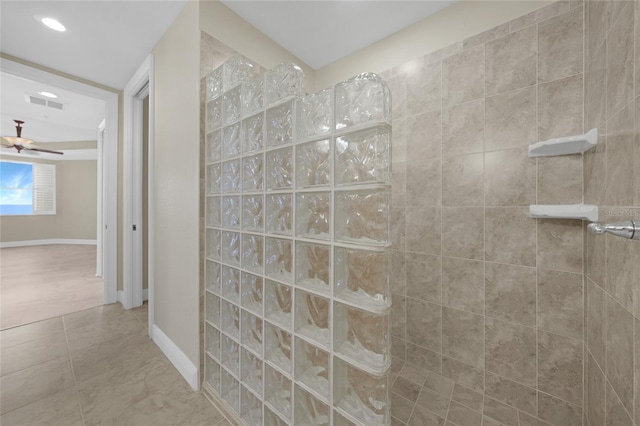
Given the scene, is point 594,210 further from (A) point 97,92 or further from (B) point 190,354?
(A) point 97,92

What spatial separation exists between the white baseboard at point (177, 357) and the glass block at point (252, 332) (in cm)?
54

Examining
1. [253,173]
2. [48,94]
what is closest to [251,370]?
[253,173]

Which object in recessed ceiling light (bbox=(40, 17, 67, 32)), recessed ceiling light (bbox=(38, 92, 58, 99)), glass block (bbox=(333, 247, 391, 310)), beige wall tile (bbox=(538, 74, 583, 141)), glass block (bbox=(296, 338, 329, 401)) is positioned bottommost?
glass block (bbox=(296, 338, 329, 401))

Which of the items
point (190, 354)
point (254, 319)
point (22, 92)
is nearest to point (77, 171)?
point (22, 92)

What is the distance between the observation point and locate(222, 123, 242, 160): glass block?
1326 millimetres

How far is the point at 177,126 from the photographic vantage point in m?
1.66

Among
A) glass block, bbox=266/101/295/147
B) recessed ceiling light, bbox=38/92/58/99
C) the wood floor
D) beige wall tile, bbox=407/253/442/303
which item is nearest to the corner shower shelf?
beige wall tile, bbox=407/253/442/303

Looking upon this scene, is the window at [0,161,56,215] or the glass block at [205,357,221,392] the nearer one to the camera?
the glass block at [205,357,221,392]

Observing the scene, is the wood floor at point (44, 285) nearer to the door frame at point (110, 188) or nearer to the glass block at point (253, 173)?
the door frame at point (110, 188)

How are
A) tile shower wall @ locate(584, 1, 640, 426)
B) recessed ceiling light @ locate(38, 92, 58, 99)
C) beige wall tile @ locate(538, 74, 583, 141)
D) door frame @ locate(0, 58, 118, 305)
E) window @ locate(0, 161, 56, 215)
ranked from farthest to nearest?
window @ locate(0, 161, 56, 215) → recessed ceiling light @ locate(38, 92, 58, 99) → door frame @ locate(0, 58, 118, 305) → beige wall tile @ locate(538, 74, 583, 141) → tile shower wall @ locate(584, 1, 640, 426)

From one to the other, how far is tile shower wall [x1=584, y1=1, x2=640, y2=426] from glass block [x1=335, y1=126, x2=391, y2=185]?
→ 2.38ft

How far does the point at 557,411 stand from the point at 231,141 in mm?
2246

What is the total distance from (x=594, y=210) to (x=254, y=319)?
1.62 meters

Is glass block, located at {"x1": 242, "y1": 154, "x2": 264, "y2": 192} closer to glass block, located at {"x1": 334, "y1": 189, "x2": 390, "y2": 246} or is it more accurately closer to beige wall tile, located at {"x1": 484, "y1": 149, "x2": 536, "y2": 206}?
glass block, located at {"x1": 334, "y1": 189, "x2": 390, "y2": 246}
